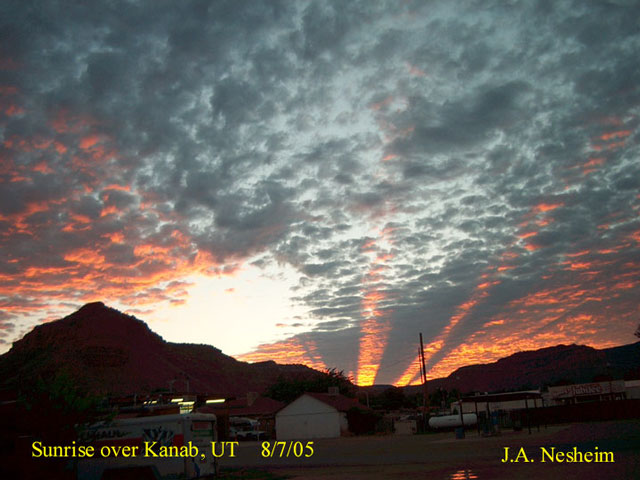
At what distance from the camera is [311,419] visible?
6231cm

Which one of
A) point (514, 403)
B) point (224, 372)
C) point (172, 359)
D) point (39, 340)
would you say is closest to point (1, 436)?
point (39, 340)

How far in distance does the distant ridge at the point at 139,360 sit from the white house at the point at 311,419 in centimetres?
1252

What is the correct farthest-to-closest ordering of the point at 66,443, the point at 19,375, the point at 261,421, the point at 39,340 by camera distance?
the point at 261,421
the point at 39,340
the point at 19,375
the point at 66,443

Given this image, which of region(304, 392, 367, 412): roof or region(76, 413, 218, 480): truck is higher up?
region(76, 413, 218, 480): truck

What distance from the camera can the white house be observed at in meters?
61.7

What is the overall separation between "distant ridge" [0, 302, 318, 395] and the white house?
12.5 metres

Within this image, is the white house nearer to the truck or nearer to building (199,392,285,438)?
building (199,392,285,438)

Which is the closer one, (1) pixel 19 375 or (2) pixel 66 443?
(2) pixel 66 443

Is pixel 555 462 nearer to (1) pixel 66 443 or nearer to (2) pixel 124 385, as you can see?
(1) pixel 66 443

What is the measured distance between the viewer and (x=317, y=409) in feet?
206

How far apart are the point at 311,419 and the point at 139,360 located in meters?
47.4

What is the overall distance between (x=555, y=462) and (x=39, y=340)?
52.7ft

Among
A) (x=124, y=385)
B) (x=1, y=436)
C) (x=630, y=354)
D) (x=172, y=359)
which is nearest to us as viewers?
(x=1, y=436)

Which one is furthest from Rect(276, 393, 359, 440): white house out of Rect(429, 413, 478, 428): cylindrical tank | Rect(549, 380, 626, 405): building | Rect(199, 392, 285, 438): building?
Rect(549, 380, 626, 405): building
